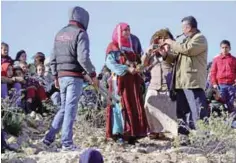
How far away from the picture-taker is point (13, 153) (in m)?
6.17

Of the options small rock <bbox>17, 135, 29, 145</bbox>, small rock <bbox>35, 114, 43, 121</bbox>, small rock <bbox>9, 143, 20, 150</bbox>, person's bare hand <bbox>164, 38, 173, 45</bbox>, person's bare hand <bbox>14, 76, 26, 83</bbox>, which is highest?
person's bare hand <bbox>164, 38, 173, 45</bbox>

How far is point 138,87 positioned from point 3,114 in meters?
1.80

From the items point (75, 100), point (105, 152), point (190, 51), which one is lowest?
point (105, 152)

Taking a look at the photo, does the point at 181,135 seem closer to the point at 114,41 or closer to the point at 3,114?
the point at 114,41

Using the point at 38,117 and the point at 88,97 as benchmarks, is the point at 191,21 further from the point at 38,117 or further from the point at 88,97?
the point at 38,117

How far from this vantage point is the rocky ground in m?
6.11

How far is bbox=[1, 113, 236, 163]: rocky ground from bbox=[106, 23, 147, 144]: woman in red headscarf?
22cm

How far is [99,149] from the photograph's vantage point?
6910mm

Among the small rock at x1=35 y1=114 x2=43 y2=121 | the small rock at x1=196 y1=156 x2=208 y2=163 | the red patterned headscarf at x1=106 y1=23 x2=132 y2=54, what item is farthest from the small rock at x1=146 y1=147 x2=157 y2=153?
the small rock at x1=35 y1=114 x2=43 y2=121

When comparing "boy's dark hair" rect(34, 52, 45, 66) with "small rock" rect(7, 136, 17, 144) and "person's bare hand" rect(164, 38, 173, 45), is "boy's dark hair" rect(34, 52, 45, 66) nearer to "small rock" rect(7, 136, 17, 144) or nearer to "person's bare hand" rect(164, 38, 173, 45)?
"small rock" rect(7, 136, 17, 144)

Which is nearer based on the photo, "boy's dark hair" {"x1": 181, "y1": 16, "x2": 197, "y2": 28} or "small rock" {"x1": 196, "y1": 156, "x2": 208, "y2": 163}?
"small rock" {"x1": 196, "y1": 156, "x2": 208, "y2": 163}

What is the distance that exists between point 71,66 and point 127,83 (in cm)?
105

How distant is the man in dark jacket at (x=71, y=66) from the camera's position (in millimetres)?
A: 6680

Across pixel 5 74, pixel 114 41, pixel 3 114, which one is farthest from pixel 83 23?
pixel 5 74
